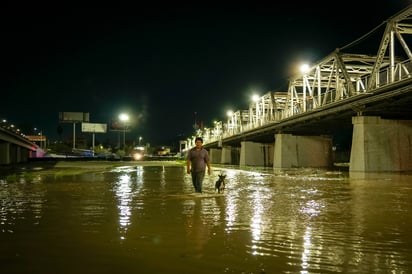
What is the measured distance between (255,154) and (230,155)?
23.8m

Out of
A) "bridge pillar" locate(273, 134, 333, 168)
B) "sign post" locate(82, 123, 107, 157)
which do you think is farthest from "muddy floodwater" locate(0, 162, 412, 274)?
"sign post" locate(82, 123, 107, 157)

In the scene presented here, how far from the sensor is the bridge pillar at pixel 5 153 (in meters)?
75.4

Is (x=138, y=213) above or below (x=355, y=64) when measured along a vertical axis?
below

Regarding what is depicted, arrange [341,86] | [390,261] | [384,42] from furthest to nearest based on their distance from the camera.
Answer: [341,86], [384,42], [390,261]

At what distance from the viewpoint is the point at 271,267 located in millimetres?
5719

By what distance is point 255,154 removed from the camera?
81500 mm

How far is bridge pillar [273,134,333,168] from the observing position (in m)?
57.5

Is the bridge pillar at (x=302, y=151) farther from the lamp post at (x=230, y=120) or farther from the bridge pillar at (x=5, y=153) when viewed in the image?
the bridge pillar at (x=5, y=153)

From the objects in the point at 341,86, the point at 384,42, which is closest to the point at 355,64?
the point at 341,86

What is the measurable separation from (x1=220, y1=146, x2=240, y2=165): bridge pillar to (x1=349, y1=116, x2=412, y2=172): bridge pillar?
222 feet

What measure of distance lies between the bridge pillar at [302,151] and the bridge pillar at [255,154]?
18.9 meters

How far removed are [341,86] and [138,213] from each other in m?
36.7

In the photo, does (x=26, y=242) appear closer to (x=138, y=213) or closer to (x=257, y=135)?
(x=138, y=213)

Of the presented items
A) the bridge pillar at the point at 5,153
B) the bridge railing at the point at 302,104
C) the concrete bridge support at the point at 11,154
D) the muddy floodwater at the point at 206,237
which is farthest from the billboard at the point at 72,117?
the muddy floodwater at the point at 206,237
